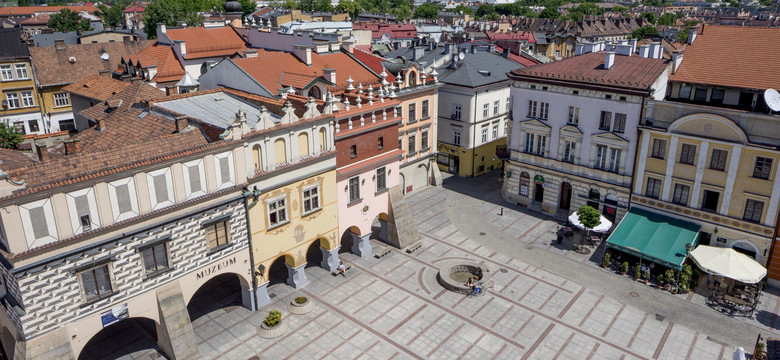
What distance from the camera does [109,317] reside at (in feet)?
96.6

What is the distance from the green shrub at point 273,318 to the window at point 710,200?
35567mm

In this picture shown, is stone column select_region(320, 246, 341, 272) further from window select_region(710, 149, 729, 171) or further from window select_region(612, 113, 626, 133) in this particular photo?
window select_region(710, 149, 729, 171)

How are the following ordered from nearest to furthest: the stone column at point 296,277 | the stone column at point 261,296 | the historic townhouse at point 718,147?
the stone column at point 261,296, the historic townhouse at point 718,147, the stone column at point 296,277

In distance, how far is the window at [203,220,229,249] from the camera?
33.5m

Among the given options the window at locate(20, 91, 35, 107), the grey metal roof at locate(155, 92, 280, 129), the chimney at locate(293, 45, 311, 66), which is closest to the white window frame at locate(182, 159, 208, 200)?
the grey metal roof at locate(155, 92, 280, 129)

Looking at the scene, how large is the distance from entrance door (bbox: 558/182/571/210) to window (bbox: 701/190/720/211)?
1241cm

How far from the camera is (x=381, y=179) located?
45750 millimetres

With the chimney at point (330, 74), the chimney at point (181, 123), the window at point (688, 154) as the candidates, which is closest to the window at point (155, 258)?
the chimney at point (181, 123)

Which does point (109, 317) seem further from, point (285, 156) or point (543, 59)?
point (543, 59)

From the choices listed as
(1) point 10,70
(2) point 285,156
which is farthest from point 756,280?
(1) point 10,70

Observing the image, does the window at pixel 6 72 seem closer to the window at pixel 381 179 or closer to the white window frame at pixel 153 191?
the white window frame at pixel 153 191

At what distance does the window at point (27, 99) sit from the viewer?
2613 inches

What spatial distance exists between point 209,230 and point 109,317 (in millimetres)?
7477

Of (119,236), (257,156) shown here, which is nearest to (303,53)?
(257,156)
